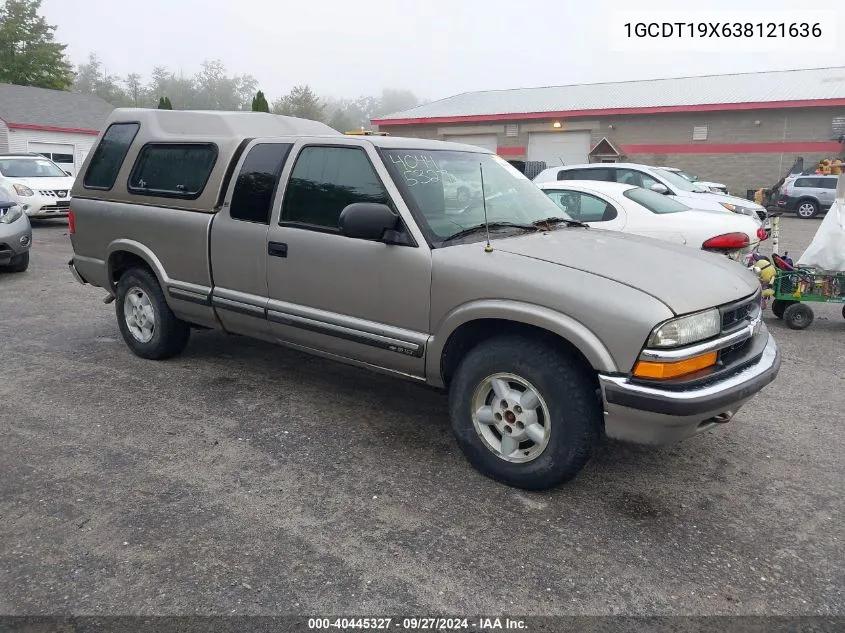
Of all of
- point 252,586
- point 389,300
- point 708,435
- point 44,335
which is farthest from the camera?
point 44,335

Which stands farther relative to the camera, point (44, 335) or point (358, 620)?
point (44, 335)

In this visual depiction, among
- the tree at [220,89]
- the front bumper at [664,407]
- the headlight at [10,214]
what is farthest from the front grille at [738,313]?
the tree at [220,89]

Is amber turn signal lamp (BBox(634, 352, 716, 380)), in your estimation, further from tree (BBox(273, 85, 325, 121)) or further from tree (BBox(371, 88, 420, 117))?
tree (BBox(371, 88, 420, 117))

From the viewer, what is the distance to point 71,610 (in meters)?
2.60

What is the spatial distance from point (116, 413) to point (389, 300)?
2.11 meters

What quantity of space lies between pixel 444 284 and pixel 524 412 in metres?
0.82

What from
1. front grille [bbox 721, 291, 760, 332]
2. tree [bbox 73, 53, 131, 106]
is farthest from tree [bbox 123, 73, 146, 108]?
front grille [bbox 721, 291, 760, 332]

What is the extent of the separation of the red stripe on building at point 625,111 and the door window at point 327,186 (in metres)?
28.8

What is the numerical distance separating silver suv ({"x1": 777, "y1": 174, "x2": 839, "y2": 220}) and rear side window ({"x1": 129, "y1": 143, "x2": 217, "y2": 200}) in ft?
78.5

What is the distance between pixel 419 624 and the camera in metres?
2.57

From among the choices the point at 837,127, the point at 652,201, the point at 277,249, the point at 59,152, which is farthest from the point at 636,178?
the point at 59,152

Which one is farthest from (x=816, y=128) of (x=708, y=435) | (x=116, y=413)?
(x=116, y=413)

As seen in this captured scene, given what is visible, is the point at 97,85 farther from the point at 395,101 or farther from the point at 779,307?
the point at 779,307

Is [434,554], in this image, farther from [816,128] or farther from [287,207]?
[816,128]
